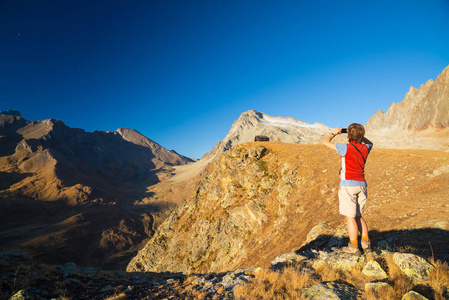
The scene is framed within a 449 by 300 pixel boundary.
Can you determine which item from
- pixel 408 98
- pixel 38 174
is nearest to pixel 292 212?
pixel 38 174

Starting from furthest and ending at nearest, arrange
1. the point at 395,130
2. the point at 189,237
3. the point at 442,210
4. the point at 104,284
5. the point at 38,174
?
the point at 395,130 < the point at 38,174 < the point at 189,237 < the point at 442,210 < the point at 104,284

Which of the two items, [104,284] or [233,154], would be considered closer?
[104,284]

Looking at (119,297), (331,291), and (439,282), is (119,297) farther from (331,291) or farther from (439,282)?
(439,282)

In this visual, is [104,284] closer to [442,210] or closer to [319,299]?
[319,299]

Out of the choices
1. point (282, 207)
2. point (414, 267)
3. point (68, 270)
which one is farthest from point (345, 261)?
point (282, 207)

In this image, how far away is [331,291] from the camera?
4406 mm

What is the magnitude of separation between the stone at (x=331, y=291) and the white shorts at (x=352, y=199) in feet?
5.95

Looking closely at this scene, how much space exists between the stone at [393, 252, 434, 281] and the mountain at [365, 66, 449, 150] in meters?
70.4

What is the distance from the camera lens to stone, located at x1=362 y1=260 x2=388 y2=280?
465 centimetres

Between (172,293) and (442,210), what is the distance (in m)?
14.0

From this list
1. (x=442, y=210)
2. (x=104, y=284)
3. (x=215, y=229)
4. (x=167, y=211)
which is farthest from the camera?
(x=167, y=211)

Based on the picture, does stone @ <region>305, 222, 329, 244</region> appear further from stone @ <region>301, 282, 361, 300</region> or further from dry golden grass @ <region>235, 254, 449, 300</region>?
stone @ <region>301, 282, 361, 300</region>

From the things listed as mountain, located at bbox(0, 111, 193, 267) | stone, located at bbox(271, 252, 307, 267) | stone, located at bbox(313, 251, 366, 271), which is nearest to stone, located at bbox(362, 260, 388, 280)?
stone, located at bbox(313, 251, 366, 271)

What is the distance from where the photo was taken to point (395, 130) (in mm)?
152875
